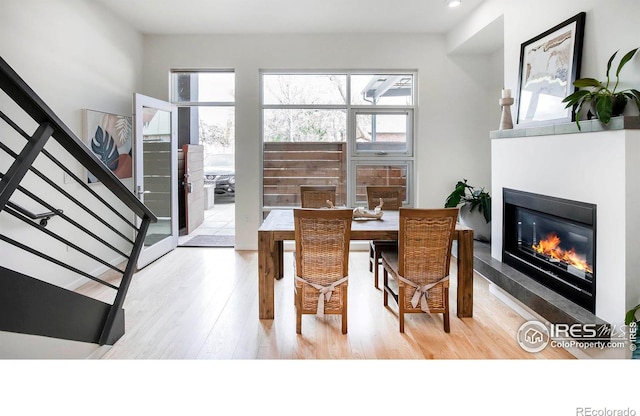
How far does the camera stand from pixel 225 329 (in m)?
3.01

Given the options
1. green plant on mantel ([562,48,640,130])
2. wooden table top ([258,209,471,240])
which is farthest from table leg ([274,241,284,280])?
green plant on mantel ([562,48,640,130])

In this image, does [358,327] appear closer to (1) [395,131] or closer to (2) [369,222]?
(2) [369,222]

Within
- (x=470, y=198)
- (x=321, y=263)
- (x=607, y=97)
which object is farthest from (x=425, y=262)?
(x=470, y=198)

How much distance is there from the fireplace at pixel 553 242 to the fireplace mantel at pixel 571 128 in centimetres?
45

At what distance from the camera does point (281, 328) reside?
3035 mm

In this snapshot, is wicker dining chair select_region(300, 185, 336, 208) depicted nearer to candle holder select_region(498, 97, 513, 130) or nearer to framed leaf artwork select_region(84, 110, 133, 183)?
candle holder select_region(498, 97, 513, 130)

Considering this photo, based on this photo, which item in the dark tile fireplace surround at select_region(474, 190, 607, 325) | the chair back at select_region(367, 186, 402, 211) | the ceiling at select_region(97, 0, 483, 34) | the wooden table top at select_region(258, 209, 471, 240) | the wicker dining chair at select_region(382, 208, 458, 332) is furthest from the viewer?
the chair back at select_region(367, 186, 402, 211)

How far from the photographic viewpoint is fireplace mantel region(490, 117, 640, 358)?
89.8 inches

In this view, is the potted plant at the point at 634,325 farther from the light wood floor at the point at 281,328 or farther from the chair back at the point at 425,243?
the chair back at the point at 425,243

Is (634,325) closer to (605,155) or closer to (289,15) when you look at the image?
(605,155)

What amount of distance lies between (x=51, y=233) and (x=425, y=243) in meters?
2.15

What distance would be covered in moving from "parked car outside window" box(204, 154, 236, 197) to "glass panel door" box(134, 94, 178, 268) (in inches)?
151
